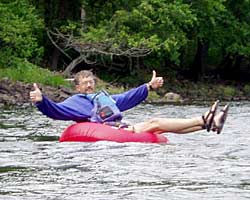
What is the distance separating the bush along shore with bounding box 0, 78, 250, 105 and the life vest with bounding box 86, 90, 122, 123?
1227cm

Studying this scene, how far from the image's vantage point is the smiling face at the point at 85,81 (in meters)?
11.7

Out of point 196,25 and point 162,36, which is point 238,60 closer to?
point 196,25

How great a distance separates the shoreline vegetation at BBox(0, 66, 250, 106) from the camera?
84.5 feet

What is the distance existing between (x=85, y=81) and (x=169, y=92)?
2289 cm

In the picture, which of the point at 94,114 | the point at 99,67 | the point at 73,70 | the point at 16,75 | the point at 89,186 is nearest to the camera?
the point at 89,186

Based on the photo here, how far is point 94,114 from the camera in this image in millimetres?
12133

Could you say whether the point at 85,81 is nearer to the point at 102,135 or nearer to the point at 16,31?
the point at 102,135

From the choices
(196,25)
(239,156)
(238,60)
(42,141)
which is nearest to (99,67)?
(196,25)

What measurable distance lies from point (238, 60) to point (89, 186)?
1494 inches

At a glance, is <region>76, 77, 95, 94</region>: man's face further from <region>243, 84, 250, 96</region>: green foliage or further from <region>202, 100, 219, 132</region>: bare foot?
<region>243, 84, 250, 96</region>: green foliage

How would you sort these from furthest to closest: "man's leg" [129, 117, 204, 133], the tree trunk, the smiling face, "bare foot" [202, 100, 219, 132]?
the tree trunk, the smiling face, "man's leg" [129, 117, 204, 133], "bare foot" [202, 100, 219, 132]

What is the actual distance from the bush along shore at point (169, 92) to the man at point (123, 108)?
12.2 meters

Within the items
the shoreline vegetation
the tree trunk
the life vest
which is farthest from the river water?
the tree trunk

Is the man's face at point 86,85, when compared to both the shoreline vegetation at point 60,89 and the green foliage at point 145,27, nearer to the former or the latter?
the shoreline vegetation at point 60,89
